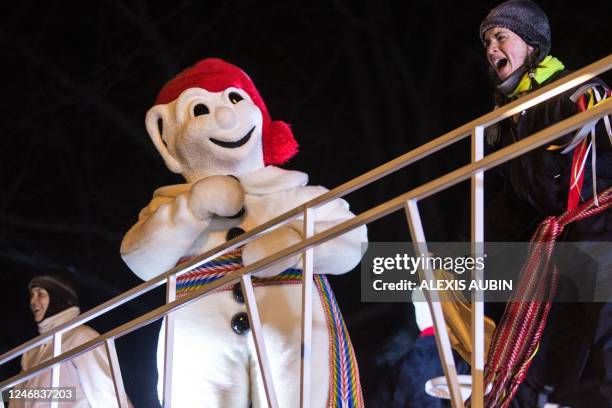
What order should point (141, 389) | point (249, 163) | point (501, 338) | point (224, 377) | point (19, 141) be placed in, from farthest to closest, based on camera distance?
point (19, 141) → point (141, 389) → point (249, 163) → point (224, 377) → point (501, 338)

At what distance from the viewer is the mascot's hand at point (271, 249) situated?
6.70 feet

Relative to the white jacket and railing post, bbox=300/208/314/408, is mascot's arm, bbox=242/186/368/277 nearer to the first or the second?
railing post, bbox=300/208/314/408

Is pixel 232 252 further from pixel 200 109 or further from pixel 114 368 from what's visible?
pixel 114 368

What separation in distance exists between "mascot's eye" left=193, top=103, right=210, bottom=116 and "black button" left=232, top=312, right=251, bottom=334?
47cm

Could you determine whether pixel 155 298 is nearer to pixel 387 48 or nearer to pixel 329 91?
pixel 329 91

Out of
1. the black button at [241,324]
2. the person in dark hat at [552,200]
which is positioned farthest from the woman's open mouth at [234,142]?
the person in dark hat at [552,200]

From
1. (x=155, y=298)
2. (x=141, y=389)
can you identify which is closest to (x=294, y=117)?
(x=155, y=298)

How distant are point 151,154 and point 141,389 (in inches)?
32.5

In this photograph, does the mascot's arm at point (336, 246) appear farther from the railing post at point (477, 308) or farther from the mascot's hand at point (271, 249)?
the railing post at point (477, 308)

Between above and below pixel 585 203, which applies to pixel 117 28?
above

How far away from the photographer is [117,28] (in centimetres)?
386

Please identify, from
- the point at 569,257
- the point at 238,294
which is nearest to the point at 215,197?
the point at 238,294

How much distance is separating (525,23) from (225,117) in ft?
2.15

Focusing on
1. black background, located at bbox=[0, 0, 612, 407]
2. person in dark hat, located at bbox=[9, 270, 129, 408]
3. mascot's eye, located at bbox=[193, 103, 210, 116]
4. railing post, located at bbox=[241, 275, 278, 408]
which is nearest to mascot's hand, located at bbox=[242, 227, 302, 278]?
mascot's eye, located at bbox=[193, 103, 210, 116]
